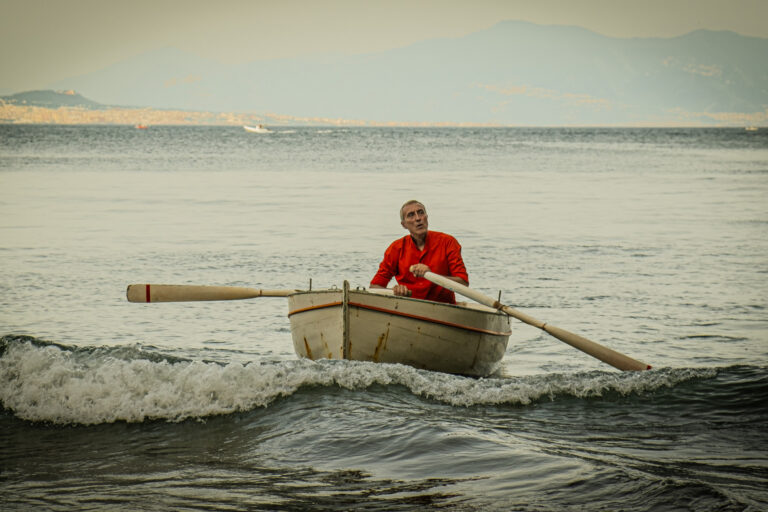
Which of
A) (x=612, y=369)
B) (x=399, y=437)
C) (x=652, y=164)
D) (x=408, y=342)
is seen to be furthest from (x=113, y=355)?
(x=652, y=164)

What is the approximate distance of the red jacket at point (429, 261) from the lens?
948 centimetres

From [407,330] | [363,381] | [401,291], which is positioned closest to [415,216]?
[401,291]

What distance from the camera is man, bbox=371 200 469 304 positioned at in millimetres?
9406

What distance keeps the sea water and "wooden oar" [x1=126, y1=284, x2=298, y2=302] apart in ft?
2.29

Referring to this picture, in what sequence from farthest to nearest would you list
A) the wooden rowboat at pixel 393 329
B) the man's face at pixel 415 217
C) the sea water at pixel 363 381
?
1. the man's face at pixel 415 217
2. the wooden rowboat at pixel 393 329
3. the sea water at pixel 363 381

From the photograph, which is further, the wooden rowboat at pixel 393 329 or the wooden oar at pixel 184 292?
the wooden oar at pixel 184 292

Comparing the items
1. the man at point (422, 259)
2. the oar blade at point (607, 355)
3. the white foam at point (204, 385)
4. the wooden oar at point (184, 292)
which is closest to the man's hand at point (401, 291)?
the man at point (422, 259)

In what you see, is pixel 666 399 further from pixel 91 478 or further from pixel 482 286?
pixel 482 286

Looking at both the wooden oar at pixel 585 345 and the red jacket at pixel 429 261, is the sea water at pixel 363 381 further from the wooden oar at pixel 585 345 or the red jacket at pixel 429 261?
the red jacket at pixel 429 261

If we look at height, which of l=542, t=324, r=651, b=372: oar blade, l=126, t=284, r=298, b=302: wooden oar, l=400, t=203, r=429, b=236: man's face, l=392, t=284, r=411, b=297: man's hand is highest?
l=400, t=203, r=429, b=236: man's face

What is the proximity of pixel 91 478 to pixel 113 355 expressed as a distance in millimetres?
4073

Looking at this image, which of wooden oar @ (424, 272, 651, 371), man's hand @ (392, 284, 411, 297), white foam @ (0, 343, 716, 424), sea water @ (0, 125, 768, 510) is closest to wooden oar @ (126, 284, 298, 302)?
sea water @ (0, 125, 768, 510)

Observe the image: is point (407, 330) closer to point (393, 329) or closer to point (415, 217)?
point (393, 329)

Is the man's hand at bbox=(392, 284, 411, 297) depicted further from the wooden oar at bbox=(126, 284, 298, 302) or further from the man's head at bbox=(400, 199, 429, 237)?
the wooden oar at bbox=(126, 284, 298, 302)
